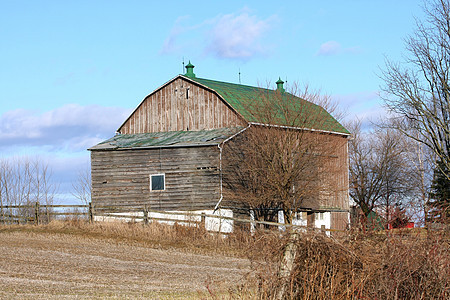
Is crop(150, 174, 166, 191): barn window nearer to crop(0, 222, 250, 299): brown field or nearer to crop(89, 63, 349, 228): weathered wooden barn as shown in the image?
crop(89, 63, 349, 228): weathered wooden barn

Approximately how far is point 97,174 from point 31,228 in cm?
455

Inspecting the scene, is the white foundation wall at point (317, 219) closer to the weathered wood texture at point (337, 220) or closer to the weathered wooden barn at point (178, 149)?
the weathered wooden barn at point (178, 149)

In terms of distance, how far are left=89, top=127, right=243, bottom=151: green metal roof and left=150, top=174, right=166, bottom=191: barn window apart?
158 cm

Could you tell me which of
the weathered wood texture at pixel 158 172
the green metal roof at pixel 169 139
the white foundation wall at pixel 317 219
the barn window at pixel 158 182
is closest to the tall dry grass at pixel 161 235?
the weathered wood texture at pixel 158 172

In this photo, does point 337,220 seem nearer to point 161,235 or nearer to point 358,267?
point 161,235

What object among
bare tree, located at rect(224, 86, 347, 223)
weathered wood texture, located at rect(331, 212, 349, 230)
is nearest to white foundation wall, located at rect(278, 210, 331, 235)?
weathered wood texture, located at rect(331, 212, 349, 230)

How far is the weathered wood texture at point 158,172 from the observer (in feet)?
104

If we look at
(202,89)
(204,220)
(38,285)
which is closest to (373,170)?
(202,89)

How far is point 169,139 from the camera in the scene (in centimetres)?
3400

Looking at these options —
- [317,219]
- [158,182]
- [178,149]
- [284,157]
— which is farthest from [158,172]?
[317,219]

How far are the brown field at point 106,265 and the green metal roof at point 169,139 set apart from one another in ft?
16.6

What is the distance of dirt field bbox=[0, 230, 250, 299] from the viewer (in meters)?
14.4

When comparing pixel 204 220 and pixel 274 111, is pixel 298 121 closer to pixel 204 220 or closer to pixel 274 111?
pixel 274 111

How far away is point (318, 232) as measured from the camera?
9.98 m
